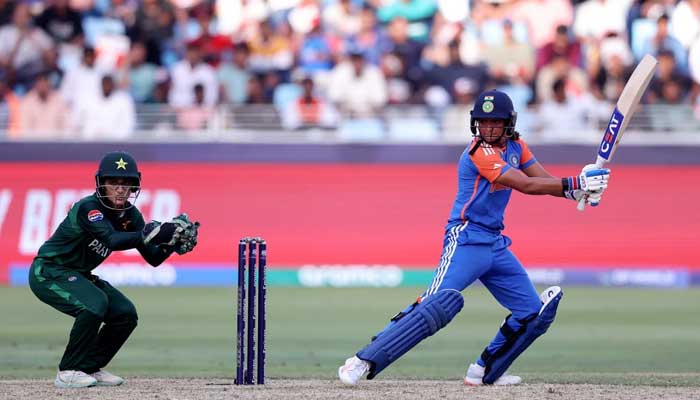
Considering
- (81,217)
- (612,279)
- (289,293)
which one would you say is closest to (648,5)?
(612,279)

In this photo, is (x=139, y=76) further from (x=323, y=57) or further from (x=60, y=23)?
(x=323, y=57)

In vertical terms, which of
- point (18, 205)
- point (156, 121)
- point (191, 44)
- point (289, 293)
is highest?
point (191, 44)

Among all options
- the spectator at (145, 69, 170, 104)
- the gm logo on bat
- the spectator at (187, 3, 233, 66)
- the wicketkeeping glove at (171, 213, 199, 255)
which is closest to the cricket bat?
the gm logo on bat

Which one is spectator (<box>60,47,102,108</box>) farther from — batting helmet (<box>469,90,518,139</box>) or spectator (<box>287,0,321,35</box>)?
batting helmet (<box>469,90,518,139</box>)

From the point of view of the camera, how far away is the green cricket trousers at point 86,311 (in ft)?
25.5

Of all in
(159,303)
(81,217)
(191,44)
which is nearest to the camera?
(81,217)

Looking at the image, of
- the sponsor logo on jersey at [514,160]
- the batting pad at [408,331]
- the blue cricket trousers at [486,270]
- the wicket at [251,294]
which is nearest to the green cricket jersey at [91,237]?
the wicket at [251,294]

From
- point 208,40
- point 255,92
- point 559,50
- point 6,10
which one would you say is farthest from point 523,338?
point 6,10

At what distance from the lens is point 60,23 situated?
1766 cm

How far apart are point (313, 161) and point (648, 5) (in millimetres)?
5614

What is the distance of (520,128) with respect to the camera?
16000mm

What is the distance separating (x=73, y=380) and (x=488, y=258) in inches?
105

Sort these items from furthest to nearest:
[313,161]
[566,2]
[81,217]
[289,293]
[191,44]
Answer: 1. [566,2]
2. [191,44]
3. [313,161]
4. [289,293]
5. [81,217]

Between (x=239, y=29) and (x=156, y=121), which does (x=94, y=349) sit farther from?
(x=239, y=29)
